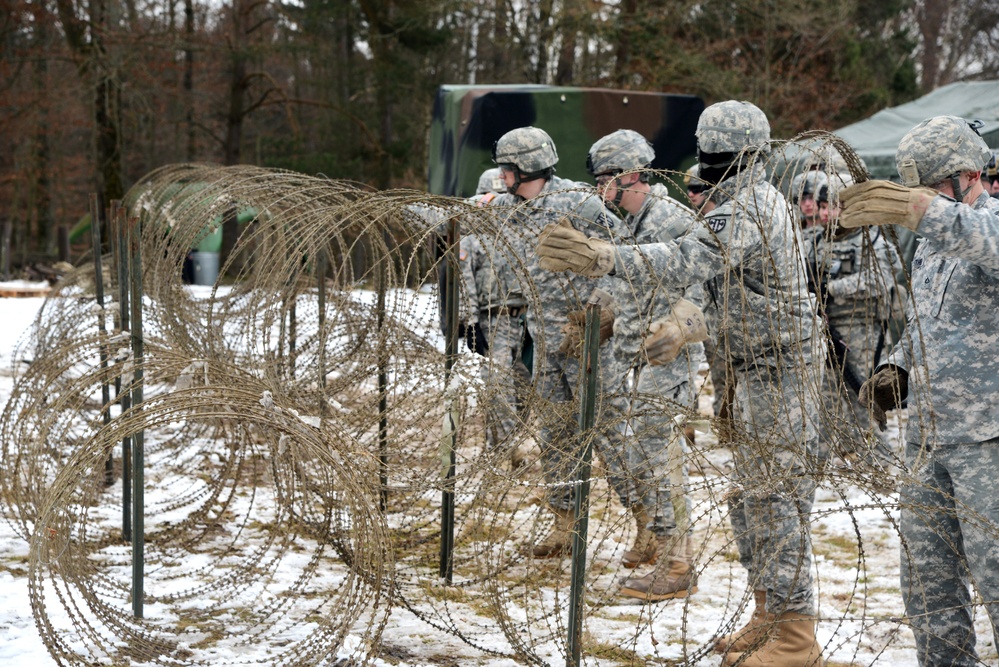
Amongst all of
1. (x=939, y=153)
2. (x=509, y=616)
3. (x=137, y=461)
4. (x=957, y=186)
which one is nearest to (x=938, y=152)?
(x=939, y=153)

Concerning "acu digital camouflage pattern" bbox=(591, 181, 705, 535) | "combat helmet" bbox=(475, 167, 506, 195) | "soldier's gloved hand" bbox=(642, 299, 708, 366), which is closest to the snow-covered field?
"acu digital camouflage pattern" bbox=(591, 181, 705, 535)

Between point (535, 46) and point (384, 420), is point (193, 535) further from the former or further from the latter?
point (535, 46)

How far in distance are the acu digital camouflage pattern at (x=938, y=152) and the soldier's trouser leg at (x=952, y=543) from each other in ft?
2.71

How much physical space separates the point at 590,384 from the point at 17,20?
66.2ft

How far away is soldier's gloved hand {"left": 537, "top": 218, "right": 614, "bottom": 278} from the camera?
139 inches

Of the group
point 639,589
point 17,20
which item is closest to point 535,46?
point 17,20

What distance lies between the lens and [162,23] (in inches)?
866

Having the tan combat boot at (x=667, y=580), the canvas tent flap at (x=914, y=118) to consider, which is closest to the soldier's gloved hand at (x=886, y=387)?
the tan combat boot at (x=667, y=580)

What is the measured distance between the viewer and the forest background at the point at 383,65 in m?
18.7

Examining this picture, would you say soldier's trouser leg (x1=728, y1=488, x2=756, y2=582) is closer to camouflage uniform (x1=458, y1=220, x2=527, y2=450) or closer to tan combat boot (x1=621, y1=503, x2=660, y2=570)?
tan combat boot (x1=621, y1=503, x2=660, y2=570)

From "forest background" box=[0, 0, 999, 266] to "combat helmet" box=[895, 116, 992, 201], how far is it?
50.7ft

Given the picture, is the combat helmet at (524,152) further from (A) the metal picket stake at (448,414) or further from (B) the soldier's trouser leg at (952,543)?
(B) the soldier's trouser leg at (952,543)

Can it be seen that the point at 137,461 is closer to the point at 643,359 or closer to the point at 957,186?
the point at 643,359

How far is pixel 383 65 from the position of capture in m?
20.6
